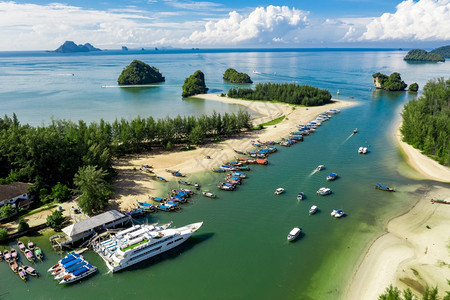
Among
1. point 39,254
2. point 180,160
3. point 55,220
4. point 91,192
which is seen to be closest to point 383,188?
point 180,160

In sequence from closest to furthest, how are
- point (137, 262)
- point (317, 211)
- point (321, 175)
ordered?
point (137, 262) → point (317, 211) → point (321, 175)

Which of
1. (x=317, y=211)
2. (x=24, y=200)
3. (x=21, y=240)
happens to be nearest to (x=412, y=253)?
(x=317, y=211)

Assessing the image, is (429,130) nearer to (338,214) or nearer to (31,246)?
(338,214)

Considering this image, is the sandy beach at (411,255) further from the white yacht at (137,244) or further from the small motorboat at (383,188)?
the white yacht at (137,244)

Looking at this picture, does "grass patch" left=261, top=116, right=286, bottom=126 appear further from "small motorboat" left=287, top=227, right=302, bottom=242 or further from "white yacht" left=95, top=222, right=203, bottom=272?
"white yacht" left=95, top=222, right=203, bottom=272

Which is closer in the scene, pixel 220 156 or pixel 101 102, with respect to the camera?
pixel 220 156

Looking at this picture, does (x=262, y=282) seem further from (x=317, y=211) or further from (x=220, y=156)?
(x=220, y=156)
